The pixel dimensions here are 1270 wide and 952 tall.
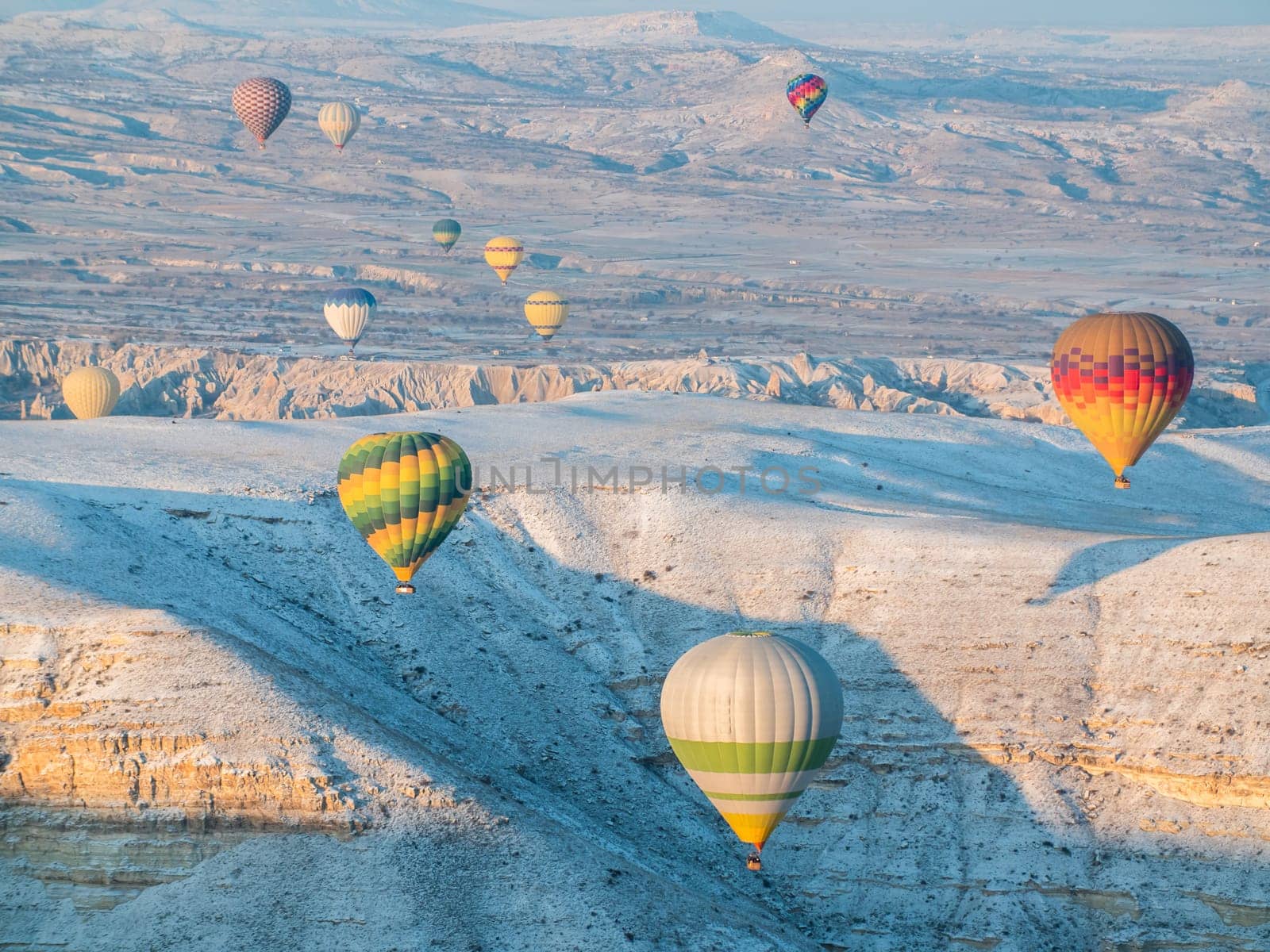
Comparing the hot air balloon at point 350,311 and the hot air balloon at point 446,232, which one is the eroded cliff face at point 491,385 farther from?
the hot air balloon at point 446,232

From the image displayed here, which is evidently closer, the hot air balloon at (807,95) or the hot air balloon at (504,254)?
the hot air balloon at (504,254)

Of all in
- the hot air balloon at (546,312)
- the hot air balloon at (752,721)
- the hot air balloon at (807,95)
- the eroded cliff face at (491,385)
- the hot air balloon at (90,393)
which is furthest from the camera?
the hot air balloon at (807,95)

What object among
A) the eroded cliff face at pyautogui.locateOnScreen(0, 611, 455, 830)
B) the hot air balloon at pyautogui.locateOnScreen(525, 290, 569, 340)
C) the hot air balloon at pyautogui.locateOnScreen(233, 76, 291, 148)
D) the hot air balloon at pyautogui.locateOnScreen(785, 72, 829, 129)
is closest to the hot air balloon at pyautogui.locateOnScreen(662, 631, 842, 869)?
the eroded cliff face at pyautogui.locateOnScreen(0, 611, 455, 830)

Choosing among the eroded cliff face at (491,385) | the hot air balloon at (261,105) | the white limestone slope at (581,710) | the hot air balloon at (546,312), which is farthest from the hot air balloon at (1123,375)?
the hot air balloon at (261,105)

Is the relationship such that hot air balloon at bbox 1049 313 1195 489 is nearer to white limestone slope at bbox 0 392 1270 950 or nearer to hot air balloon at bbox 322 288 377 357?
white limestone slope at bbox 0 392 1270 950

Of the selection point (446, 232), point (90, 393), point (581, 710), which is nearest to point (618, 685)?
point (581, 710)

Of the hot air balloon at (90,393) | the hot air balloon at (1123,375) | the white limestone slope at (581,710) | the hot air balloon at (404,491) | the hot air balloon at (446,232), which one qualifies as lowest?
the hot air balloon at (446,232)
